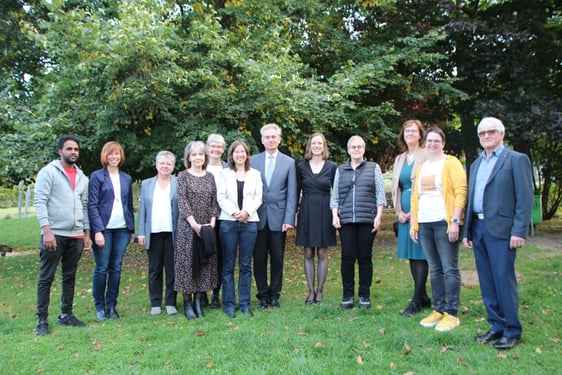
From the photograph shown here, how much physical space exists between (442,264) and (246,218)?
2093 mm

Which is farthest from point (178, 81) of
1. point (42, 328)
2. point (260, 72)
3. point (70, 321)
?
point (42, 328)

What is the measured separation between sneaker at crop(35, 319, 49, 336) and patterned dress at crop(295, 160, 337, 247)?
2.81 metres

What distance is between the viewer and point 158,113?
306 inches

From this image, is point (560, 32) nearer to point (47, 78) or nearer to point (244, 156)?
point (244, 156)

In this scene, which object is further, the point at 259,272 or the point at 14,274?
the point at 14,274

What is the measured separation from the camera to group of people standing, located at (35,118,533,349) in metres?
4.62

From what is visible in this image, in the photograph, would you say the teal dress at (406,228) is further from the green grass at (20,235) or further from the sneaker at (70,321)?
the green grass at (20,235)

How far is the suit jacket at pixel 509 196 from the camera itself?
151 inches

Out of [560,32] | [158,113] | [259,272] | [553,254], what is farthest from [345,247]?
[560,32]

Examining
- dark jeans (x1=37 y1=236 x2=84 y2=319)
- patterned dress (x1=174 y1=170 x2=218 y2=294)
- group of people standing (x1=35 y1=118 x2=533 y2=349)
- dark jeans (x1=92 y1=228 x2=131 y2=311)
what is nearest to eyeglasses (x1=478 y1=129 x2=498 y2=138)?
group of people standing (x1=35 y1=118 x2=533 y2=349)

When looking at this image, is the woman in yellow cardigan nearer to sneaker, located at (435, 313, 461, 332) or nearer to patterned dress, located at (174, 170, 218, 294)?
sneaker, located at (435, 313, 461, 332)

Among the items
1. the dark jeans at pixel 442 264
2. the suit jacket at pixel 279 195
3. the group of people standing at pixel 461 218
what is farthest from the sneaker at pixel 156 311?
the dark jeans at pixel 442 264

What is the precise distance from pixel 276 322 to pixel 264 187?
1539mm

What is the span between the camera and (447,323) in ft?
14.6
